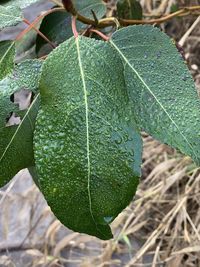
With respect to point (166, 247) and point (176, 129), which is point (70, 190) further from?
point (166, 247)

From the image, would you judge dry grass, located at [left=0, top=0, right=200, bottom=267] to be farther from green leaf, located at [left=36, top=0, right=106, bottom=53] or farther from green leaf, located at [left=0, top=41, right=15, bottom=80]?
green leaf, located at [left=0, top=41, right=15, bottom=80]

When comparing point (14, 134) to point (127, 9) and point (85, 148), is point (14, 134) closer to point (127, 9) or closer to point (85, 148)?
point (85, 148)

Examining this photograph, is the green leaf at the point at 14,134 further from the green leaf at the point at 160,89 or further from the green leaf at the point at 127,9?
the green leaf at the point at 127,9

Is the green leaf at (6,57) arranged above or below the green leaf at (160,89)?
above

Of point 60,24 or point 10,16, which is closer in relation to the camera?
Result: point 10,16

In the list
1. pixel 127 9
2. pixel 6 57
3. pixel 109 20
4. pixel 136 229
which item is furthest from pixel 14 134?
pixel 136 229

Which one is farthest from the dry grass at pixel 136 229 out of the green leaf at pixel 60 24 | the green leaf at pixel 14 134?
the green leaf at pixel 14 134

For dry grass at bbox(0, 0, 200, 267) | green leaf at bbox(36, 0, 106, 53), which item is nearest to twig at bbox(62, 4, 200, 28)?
green leaf at bbox(36, 0, 106, 53)
